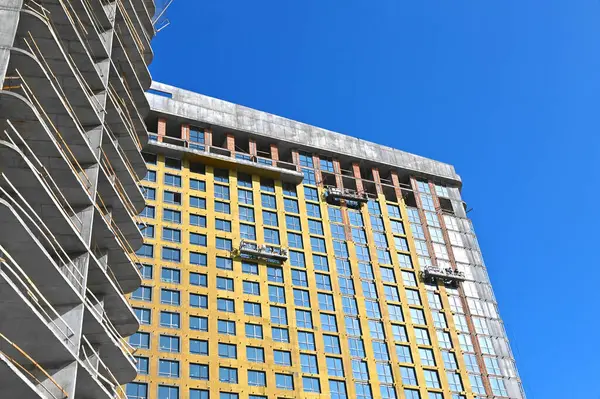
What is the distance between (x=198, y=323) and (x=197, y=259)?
6.58 meters

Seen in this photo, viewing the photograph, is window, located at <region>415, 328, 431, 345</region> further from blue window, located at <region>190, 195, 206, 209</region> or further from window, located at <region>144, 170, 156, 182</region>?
window, located at <region>144, 170, 156, 182</region>

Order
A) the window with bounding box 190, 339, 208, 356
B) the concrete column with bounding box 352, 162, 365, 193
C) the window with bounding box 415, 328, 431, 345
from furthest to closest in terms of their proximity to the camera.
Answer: the concrete column with bounding box 352, 162, 365, 193 → the window with bounding box 415, 328, 431, 345 → the window with bounding box 190, 339, 208, 356

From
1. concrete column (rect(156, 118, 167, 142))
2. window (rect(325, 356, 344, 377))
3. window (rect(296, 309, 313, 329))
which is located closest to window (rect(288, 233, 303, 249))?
window (rect(296, 309, 313, 329))

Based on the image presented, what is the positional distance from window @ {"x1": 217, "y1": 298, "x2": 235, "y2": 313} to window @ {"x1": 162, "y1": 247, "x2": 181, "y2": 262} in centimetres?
527

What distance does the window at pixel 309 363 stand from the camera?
65312mm

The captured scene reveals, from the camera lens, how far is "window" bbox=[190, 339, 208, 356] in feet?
202

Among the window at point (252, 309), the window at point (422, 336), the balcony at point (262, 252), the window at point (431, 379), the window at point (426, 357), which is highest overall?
the balcony at point (262, 252)

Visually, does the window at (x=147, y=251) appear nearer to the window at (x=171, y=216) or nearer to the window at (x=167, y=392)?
the window at (x=171, y=216)

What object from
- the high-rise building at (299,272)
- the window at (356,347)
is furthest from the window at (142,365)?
the window at (356,347)

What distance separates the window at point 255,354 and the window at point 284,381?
6.25ft

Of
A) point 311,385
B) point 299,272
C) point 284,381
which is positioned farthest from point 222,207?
point 311,385

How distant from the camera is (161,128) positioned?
76.1m

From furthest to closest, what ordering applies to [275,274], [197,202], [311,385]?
[197,202]
[275,274]
[311,385]

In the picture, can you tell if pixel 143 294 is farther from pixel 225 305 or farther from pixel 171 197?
pixel 171 197
